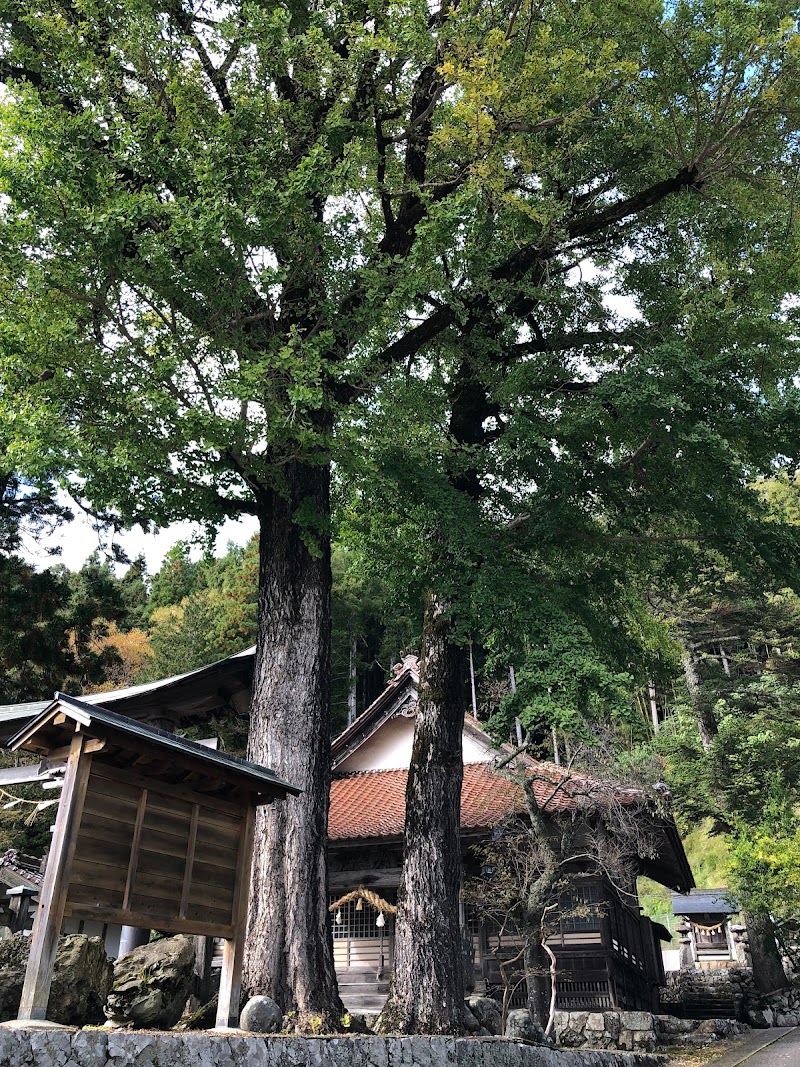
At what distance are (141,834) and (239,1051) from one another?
1.68 m

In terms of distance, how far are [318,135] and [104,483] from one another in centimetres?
480

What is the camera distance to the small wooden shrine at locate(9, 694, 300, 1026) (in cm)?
579

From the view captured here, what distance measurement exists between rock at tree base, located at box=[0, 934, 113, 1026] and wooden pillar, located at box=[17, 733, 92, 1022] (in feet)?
3.64

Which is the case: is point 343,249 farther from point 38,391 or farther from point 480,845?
point 480,845

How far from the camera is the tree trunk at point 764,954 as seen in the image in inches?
827

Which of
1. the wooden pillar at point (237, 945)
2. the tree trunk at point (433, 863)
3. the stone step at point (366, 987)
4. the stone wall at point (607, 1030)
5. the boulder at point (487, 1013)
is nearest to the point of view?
the wooden pillar at point (237, 945)

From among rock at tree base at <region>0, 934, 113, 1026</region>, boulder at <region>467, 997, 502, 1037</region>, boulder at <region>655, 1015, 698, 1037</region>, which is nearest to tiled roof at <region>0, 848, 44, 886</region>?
rock at tree base at <region>0, 934, 113, 1026</region>

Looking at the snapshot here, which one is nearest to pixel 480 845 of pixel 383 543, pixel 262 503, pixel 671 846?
pixel 671 846

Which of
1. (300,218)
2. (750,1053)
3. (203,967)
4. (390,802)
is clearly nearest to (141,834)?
(300,218)

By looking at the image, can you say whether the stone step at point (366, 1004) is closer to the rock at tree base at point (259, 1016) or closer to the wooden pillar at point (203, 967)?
the wooden pillar at point (203, 967)

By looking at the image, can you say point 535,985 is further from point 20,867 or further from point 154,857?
point 154,857

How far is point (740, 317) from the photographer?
10555 millimetres

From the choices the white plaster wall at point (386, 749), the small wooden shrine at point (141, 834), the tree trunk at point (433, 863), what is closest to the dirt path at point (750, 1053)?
the tree trunk at point (433, 863)

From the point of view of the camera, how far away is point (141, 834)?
641 cm
